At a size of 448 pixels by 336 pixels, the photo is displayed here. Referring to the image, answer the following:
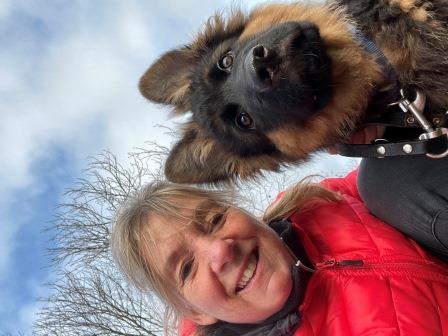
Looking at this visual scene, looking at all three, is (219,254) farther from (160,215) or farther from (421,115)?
(421,115)

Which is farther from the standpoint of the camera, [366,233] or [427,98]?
[366,233]

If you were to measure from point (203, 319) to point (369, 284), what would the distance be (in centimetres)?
84

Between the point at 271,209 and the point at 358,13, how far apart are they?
109 cm

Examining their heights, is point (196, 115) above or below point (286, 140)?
above

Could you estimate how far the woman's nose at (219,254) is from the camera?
7.53ft

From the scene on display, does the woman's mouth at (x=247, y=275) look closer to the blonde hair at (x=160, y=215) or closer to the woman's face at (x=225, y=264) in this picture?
the woman's face at (x=225, y=264)

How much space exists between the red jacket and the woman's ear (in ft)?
1.46

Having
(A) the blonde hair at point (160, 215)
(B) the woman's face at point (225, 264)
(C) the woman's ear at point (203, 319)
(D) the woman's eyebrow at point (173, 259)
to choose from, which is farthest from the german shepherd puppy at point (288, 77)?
(C) the woman's ear at point (203, 319)

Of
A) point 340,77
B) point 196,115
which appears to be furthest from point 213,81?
point 340,77

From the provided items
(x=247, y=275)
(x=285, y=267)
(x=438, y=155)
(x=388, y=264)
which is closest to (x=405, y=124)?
(x=438, y=155)

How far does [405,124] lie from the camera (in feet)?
7.13

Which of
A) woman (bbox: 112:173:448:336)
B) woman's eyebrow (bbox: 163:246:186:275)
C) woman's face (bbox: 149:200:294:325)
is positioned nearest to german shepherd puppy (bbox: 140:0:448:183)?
woman (bbox: 112:173:448:336)

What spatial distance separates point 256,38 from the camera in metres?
2.43

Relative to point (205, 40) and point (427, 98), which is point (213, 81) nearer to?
point (205, 40)
